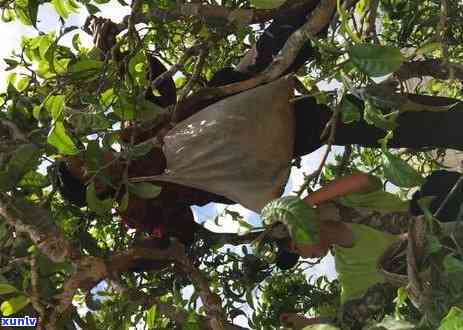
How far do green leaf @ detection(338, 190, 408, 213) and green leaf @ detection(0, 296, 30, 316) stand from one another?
3.22ft

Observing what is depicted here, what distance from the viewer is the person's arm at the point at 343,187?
1821mm

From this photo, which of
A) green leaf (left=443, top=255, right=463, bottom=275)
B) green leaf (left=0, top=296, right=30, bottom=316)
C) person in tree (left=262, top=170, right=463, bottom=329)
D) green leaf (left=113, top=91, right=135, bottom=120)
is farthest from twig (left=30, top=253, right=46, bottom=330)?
green leaf (left=443, top=255, right=463, bottom=275)

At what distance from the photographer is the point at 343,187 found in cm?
186

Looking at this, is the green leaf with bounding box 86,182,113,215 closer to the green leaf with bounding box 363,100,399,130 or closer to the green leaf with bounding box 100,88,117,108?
the green leaf with bounding box 100,88,117,108

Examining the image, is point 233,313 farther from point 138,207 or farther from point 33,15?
point 33,15

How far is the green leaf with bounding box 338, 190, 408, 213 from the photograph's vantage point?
193 cm

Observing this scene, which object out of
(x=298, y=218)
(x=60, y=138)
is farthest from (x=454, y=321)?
(x=60, y=138)

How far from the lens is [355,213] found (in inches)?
79.4

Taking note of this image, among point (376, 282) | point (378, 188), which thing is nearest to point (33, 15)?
point (378, 188)

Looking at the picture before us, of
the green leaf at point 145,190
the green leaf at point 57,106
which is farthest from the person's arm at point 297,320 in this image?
the green leaf at point 57,106

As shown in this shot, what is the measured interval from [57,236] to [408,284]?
0.93m

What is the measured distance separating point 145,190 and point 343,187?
1.91ft

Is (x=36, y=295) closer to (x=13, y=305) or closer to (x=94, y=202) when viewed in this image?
(x=13, y=305)

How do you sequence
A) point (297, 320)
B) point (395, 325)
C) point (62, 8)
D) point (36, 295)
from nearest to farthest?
point (395, 325) → point (36, 295) → point (297, 320) → point (62, 8)
